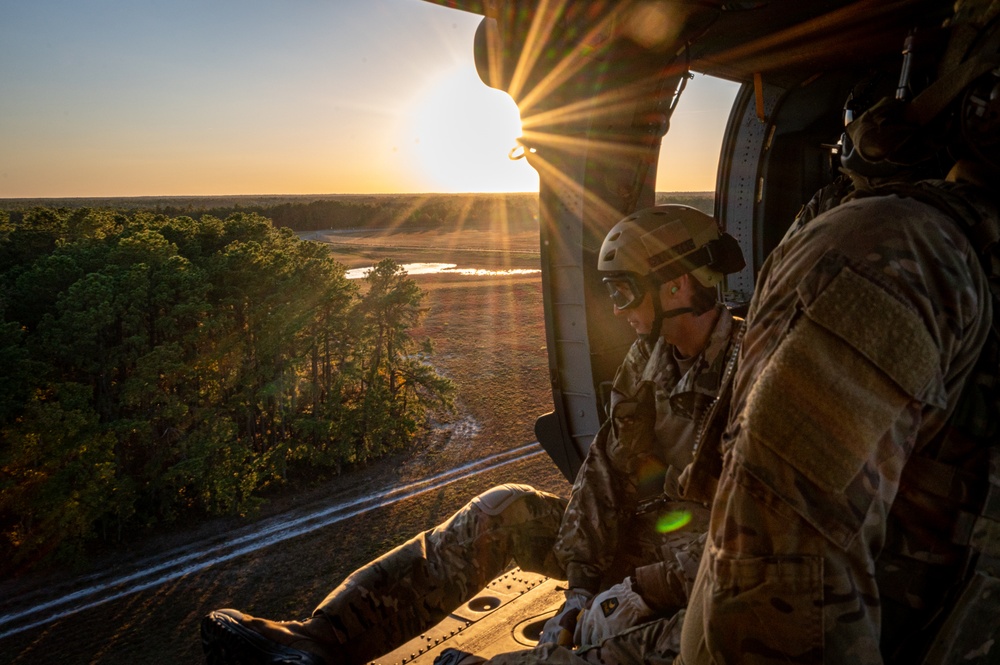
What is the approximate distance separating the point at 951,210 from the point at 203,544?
25.4 ft

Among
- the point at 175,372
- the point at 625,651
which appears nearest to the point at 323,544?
the point at 175,372

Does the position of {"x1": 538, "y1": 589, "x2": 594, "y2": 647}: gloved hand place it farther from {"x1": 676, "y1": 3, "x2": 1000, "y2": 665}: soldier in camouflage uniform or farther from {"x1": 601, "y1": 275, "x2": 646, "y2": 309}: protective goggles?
{"x1": 676, "y1": 3, "x2": 1000, "y2": 665}: soldier in camouflage uniform

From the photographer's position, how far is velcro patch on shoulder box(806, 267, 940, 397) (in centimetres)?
98

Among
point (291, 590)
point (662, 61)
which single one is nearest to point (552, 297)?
point (662, 61)

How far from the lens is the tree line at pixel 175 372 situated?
6.90 m

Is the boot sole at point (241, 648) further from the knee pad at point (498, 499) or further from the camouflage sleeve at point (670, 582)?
the camouflage sleeve at point (670, 582)

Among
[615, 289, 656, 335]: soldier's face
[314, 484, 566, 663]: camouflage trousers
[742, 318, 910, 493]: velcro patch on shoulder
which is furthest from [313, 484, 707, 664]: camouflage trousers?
[742, 318, 910, 493]: velcro patch on shoulder

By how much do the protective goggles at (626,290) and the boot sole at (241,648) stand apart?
1816 mm

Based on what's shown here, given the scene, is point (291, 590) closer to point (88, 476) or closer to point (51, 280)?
point (88, 476)

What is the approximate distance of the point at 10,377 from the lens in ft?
22.4

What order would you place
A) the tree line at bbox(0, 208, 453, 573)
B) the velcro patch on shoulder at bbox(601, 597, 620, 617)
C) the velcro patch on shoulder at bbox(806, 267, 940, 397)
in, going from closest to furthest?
the velcro patch on shoulder at bbox(806, 267, 940, 397) < the velcro patch on shoulder at bbox(601, 597, 620, 617) < the tree line at bbox(0, 208, 453, 573)

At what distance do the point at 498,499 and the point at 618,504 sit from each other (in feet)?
1.73

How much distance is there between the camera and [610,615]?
7.73 ft

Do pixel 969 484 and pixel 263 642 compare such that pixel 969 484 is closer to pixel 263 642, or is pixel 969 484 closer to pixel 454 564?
pixel 454 564
